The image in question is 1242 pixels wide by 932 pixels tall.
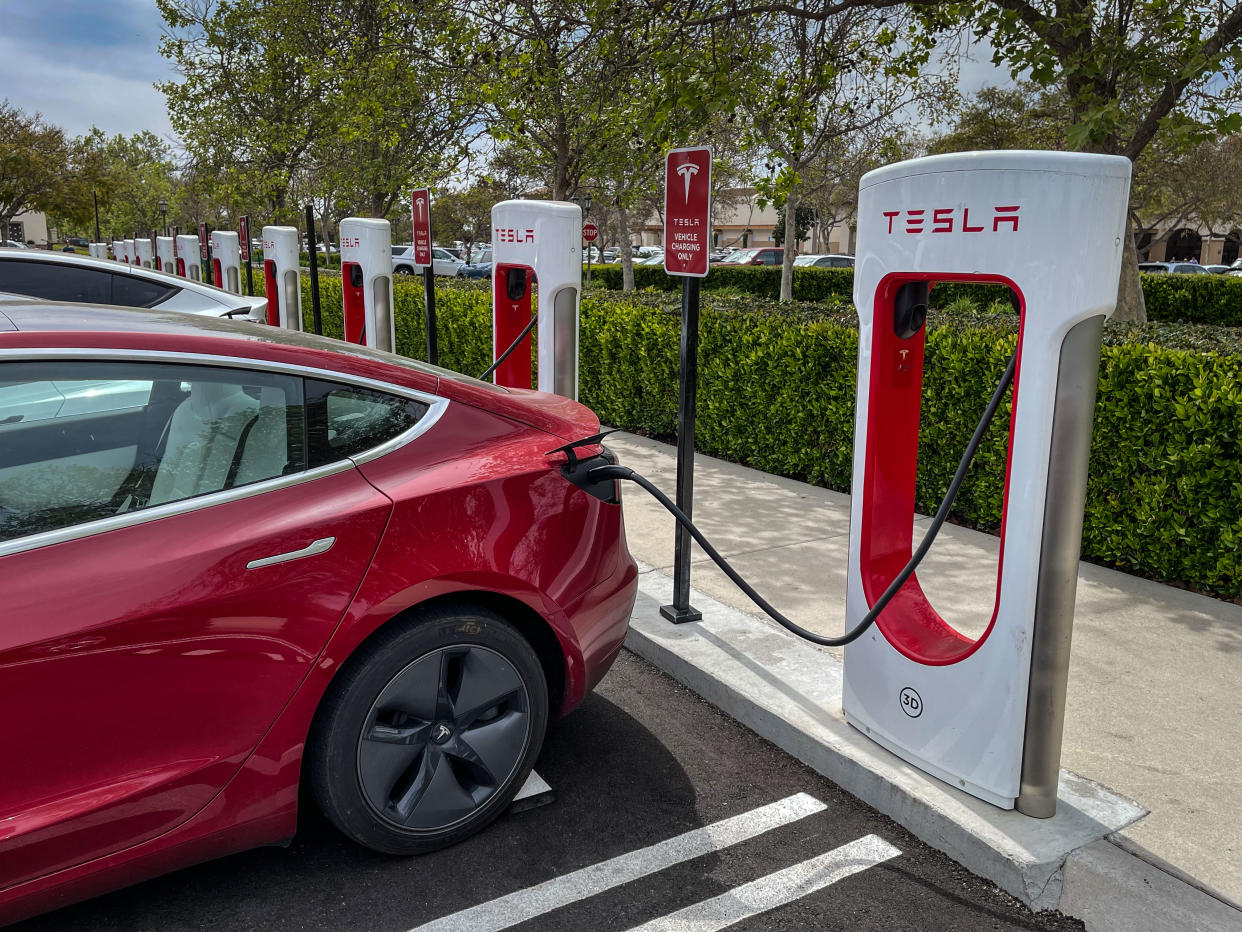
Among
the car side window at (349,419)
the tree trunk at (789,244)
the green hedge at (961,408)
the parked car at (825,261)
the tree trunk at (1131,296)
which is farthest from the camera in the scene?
the parked car at (825,261)

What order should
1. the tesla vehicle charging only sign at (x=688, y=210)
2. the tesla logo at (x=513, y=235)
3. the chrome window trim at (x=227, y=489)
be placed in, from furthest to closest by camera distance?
the tesla logo at (x=513, y=235), the tesla vehicle charging only sign at (x=688, y=210), the chrome window trim at (x=227, y=489)

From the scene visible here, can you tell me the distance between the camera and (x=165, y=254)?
21594mm

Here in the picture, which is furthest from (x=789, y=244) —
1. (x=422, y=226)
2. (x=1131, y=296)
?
(x=422, y=226)

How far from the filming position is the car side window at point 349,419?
2.70 m

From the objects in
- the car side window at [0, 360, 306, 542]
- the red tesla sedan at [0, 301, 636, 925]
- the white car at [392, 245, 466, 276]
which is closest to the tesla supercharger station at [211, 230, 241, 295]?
the red tesla sedan at [0, 301, 636, 925]

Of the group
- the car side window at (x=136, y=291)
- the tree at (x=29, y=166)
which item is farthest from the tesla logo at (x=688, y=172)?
the tree at (x=29, y=166)

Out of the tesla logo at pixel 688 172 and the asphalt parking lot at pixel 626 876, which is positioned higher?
the tesla logo at pixel 688 172

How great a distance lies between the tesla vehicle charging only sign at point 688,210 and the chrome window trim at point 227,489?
5.39 feet

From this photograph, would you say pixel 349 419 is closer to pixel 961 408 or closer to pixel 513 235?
pixel 513 235

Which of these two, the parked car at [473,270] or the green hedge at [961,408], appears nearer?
the green hedge at [961,408]

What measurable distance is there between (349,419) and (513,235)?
11.3 feet

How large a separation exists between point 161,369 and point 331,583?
693 millimetres

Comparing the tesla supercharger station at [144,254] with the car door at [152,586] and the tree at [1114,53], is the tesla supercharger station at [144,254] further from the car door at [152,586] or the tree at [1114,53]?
the car door at [152,586]

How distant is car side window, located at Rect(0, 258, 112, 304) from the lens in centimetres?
707
